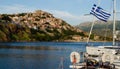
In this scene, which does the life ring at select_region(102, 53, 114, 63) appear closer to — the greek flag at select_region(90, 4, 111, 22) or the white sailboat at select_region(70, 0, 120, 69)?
the white sailboat at select_region(70, 0, 120, 69)

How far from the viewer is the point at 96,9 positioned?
173 ft

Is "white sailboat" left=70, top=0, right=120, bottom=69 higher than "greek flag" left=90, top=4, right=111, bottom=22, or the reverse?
"greek flag" left=90, top=4, right=111, bottom=22

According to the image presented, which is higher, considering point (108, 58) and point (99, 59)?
point (108, 58)

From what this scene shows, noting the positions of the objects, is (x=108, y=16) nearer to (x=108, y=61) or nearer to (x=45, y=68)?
(x=108, y=61)

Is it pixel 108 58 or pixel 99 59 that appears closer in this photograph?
pixel 108 58

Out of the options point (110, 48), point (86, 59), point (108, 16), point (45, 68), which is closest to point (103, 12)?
point (108, 16)

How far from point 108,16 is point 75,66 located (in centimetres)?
1168

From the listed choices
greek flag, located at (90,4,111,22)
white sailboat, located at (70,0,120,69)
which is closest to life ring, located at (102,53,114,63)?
white sailboat, located at (70,0,120,69)

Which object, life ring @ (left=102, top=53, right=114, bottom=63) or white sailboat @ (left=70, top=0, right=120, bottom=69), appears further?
white sailboat @ (left=70, top=0, right=120, bottom=69)

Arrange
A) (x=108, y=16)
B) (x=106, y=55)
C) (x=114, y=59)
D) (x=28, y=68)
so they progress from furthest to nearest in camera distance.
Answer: (x=28, y=68), (x=108, y=16), (x=114, y=59), (x=106, y=55)

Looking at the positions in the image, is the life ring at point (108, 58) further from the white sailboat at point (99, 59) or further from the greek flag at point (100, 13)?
the greek flag at point (100, 13)

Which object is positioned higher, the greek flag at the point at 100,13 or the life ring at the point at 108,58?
the greek flag at the point at 100,13

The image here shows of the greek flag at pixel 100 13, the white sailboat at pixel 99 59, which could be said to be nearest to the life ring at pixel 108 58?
the white sailboat at pixel 99 59

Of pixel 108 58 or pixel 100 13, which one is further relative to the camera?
pixel 100 13
